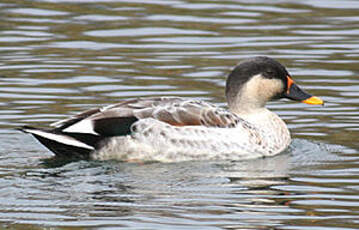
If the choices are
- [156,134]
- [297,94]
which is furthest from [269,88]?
[156,134]

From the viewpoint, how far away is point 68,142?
1170 cm

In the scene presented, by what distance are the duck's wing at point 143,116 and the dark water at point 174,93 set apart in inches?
15.1

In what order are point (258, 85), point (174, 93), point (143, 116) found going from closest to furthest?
point (143, 116), point (258, 85), point (174, 93)

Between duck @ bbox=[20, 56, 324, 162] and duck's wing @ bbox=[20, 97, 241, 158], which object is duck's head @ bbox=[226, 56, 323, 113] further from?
duck's wing @ bbox=[20, 97, 241, 158]

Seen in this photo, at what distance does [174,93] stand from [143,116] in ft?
9.39

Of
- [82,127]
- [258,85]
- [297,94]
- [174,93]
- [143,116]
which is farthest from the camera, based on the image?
[174,93]

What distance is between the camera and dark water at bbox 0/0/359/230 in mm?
9562

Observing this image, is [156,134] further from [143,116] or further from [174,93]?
[174,93]

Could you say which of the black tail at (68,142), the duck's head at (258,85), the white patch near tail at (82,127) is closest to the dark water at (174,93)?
the black tail at (68,142)

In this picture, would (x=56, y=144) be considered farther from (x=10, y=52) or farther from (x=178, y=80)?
(x=10, y=52)

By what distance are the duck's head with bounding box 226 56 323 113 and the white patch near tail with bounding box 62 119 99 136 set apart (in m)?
1.75

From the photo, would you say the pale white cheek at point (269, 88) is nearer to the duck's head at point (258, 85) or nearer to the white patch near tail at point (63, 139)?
the duck's head at point (258, 85)

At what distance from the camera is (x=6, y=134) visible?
12.8m

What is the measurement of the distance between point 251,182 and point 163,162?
1390 mm
